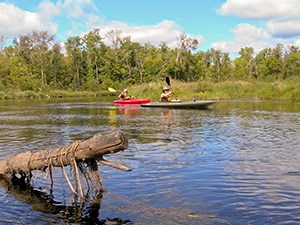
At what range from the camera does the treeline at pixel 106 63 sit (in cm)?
6769

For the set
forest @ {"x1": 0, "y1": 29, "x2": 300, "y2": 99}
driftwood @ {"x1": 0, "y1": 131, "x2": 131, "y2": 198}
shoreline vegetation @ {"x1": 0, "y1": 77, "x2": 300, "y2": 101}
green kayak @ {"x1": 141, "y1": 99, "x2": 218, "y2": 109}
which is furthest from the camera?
forest @ {"x1": 0, "y1": 29, "x2": 300, "y2": 99}

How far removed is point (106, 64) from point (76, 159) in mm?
67846

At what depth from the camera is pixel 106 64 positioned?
7325 cm

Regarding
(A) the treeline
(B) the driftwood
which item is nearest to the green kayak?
(B) the driftwood

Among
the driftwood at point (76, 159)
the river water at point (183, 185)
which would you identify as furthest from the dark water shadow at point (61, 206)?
the driftwood at point (76, 159)

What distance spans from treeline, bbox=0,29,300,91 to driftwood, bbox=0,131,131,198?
5923 cm

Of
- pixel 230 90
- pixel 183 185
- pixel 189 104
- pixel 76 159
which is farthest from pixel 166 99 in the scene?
pixel 76 159

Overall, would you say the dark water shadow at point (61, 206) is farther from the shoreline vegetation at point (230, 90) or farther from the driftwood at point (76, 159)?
the shoreline vegetation at point (230, 90)

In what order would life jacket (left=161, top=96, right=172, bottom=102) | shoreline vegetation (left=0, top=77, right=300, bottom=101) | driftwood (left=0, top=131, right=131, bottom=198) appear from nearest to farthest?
driftwood (left=0, top=131, right=131, bottom=198)
life jacket (left=161, top=96, right=172, bottom=102)
shoreline vegetation (left=0, top=77, right=300, bottom=101)

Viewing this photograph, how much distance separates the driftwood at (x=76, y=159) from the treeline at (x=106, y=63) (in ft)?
194

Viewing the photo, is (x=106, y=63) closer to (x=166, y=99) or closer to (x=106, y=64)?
(x=106, y=64)

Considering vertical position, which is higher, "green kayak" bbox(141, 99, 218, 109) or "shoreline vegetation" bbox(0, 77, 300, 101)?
"shoreline vegetation" bbox(0, 77, 300, 101)

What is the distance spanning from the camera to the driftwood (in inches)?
233

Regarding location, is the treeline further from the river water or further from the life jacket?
the river water
